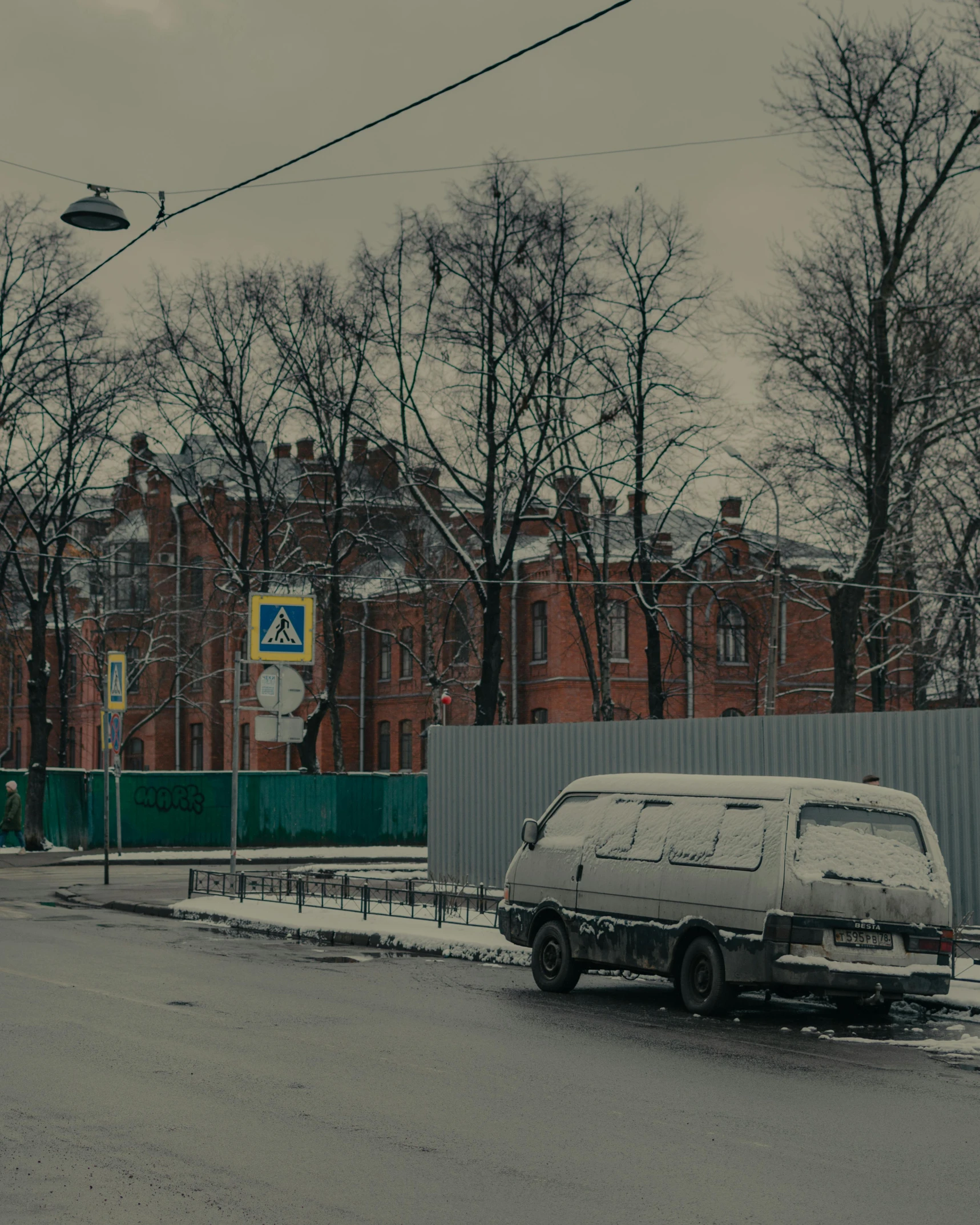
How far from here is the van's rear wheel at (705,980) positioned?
492 inches

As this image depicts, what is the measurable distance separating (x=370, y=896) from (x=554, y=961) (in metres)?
7.24

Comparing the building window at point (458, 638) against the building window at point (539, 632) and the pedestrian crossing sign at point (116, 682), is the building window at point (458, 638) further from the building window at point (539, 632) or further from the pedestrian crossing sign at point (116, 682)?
the pedestrian crossing sign at point (116, 682)

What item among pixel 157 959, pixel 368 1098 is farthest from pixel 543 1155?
pixel 157 959

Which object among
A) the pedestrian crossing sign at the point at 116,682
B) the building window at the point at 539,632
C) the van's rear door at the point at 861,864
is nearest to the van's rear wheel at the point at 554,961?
the van's rear door at the point at 861,864

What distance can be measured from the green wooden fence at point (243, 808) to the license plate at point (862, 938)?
26555 millimetres

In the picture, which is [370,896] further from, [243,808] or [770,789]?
[243,808]

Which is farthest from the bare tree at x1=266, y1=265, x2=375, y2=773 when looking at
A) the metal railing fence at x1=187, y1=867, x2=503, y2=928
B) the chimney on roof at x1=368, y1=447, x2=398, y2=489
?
the metal railing fence at x1=187, y1=867, x2=503, y2=928

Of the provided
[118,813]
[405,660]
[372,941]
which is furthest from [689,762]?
[405,660]

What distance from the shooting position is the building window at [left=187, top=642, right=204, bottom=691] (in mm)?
62822

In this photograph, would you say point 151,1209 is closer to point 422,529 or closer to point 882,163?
point 882,163

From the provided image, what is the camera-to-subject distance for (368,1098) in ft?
27.9

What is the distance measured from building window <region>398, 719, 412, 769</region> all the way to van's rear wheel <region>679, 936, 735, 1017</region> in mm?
54152

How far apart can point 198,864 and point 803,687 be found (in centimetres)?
2580

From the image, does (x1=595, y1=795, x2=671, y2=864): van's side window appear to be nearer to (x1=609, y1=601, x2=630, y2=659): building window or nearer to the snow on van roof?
the snow on van roof
